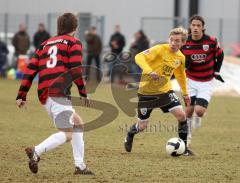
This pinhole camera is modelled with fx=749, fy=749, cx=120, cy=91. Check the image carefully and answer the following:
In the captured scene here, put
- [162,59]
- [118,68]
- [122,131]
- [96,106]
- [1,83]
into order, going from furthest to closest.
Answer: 1. [118,68]
2. [1,83]
3. [96,106]
4. [122,131]
5. [162,59]

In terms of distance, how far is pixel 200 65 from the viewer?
1260 cm

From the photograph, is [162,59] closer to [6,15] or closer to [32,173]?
[32,173]

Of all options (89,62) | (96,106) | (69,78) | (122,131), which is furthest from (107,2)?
(69,78)

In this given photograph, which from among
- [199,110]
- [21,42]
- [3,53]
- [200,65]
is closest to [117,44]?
[21,42]

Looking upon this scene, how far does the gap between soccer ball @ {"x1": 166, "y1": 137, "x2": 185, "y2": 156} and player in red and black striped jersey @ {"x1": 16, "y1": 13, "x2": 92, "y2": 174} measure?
7.70 feet

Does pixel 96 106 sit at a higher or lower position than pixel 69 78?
lower

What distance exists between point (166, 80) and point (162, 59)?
1.13 ft

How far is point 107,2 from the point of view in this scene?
37.1 metres

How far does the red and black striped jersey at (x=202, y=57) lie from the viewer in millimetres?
12461

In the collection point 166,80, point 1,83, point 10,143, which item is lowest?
point 1,83

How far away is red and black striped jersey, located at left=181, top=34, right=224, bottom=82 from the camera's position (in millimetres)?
12461

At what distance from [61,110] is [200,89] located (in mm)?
4294

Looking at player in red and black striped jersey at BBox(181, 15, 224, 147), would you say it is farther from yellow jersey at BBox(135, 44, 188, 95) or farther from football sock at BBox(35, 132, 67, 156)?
football sock at BBox(35, 132, 67, 156)

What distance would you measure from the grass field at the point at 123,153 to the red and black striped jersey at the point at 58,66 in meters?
1.05
